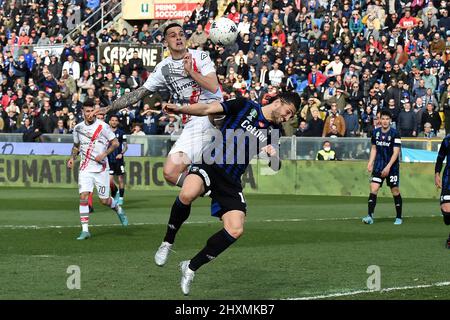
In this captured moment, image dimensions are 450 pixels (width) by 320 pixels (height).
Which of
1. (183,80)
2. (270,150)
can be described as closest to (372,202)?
(183,80)

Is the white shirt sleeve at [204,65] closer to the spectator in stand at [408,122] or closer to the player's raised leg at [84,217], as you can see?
the player's raised leg at [84,217]

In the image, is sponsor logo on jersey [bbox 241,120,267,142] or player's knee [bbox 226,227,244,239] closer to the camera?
player's knee [bbox 226,227,244,239]

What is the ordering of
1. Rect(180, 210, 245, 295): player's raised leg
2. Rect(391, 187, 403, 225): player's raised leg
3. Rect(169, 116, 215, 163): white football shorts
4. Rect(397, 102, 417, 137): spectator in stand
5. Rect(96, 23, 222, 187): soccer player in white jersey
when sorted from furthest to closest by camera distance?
Rect(397, 102, 417, 137): spectator in stand, Rect(391, 187, 403, 225): player's raised leg, Rect(169, 116, 215, 163): white football shorts, Rect(96, 23, 222, 187): soccer player in white jersey, Rect(180, 210, 245, 295): player's raised leg

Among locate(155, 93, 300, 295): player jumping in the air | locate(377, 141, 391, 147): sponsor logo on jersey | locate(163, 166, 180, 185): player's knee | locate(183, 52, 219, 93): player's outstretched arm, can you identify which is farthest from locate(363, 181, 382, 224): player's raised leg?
locate(155, 93, 300, 295): player jumping in the air

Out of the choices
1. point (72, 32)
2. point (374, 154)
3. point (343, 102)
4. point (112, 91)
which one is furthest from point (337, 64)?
point (72, 32)

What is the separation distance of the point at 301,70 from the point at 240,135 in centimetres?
2260

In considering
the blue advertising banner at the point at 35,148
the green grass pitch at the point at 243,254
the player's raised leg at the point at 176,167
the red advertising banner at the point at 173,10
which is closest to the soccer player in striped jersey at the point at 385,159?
the green grass pitch at the point at 243,254

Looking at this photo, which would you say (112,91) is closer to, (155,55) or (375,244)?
(155,55)

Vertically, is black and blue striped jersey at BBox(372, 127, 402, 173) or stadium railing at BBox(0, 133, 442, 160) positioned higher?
black and blue striped jersey at BBox(372, 127, 402, 173)

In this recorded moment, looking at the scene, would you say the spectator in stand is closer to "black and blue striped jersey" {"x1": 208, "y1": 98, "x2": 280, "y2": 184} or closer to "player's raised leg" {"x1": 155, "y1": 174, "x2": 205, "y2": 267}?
"player's raised leg" {"x1": 155, "y1": 174, "x2": 205, "y2": 267}

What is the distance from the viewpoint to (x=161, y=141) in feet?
108

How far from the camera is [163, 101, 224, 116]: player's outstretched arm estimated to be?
35.8ft

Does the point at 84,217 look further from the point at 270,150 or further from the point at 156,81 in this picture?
the point at 270,150

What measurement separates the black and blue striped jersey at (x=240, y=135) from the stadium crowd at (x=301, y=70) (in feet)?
54.3
